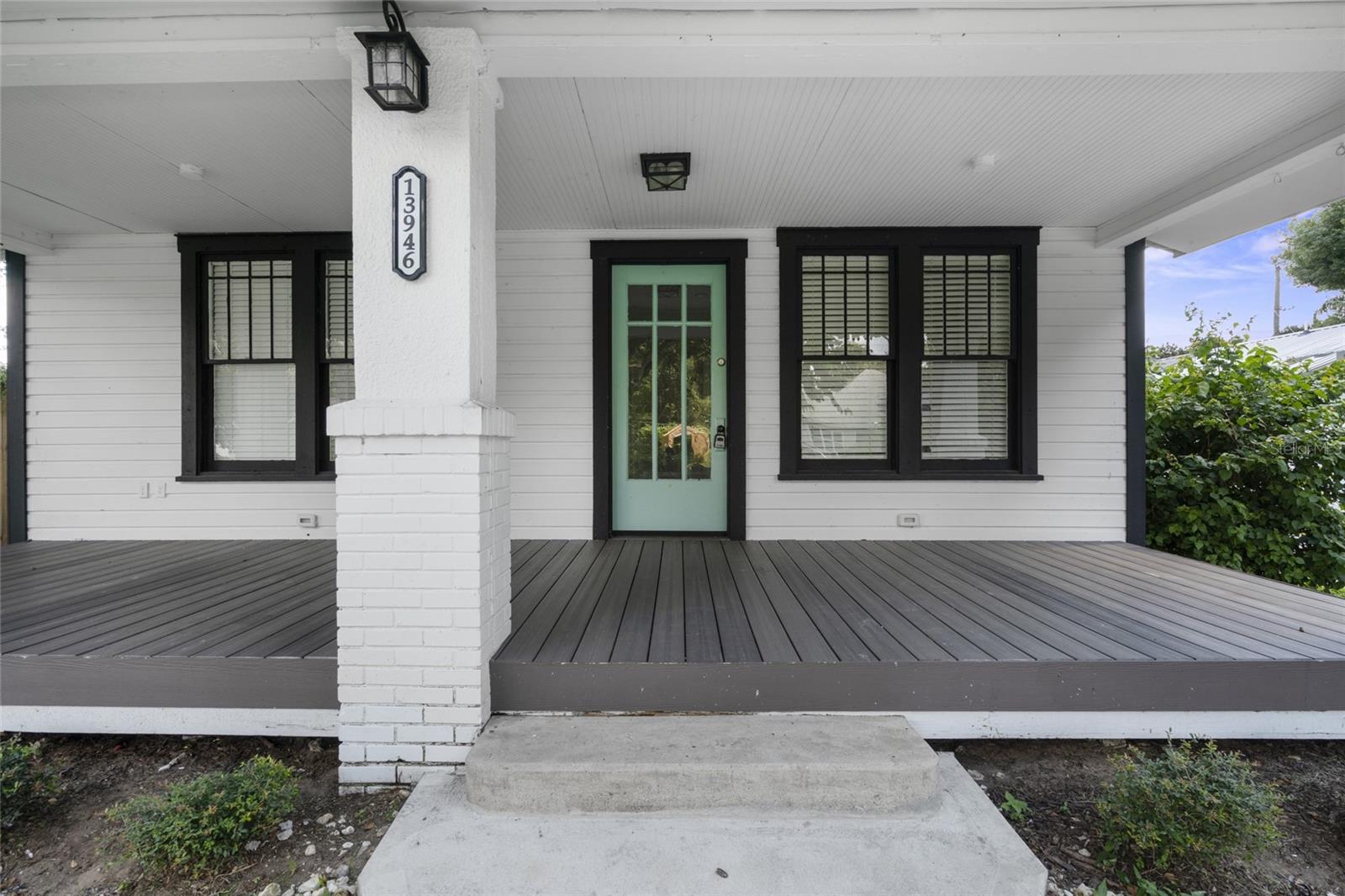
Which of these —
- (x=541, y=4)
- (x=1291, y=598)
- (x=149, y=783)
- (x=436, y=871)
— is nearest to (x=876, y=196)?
(x=541, y=4)

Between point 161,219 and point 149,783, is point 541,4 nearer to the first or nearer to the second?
point 149,783

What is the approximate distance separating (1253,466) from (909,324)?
2566mm

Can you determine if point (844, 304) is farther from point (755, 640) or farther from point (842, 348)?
point (755, 640)

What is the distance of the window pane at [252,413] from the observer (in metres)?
4.29

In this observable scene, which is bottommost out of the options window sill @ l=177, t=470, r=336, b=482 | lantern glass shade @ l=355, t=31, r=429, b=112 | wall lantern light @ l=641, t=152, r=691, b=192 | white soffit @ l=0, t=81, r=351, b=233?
window sill @ l=177, t=470, r=336, b=482

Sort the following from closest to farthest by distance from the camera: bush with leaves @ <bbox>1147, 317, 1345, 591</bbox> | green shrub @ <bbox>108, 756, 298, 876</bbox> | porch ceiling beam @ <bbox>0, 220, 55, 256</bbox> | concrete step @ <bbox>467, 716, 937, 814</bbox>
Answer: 1. green shrub @ <bbox>108, 756, 298, 876</bbox>
2. concrete step @ <bbox>467, 716, 937, 814</bbox>
3. porch ceiling beam @ <bbox>0, 220, 55, 256</bbox>
4. bush with leaves @ <bbox>1147, 317, 1345, 591</bbox>

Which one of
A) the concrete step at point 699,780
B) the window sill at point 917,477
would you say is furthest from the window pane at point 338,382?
the concrete step at point 699,780

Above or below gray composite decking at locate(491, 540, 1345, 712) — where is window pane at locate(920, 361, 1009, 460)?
above

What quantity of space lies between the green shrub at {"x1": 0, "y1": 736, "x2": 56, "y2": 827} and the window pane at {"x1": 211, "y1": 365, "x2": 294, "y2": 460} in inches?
107

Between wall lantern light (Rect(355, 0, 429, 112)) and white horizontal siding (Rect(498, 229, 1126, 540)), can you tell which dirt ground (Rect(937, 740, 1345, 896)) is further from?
wall lantern light (Rect(355, 0, 429, 112))

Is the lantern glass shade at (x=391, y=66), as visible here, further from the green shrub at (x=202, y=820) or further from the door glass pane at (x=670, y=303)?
the door glass pane at (x=670, y=303)

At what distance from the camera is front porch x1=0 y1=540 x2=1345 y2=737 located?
2020 millimetres

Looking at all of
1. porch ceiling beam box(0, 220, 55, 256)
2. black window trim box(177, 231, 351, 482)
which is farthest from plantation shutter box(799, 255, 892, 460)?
porch ceiling beam box(0, 220, 55, 256)

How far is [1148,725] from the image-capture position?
6.83 feet
